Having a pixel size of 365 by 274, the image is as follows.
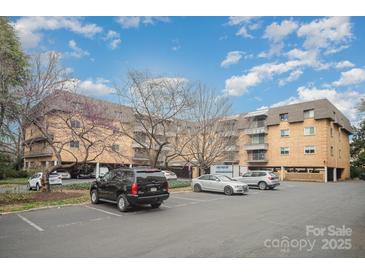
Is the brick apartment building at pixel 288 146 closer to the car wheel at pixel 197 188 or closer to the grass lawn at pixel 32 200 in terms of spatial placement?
the car wheel at pixel 197 188

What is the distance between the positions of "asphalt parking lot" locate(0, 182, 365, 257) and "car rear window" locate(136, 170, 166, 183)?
4.28 feet

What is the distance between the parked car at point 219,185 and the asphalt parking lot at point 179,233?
7201mm

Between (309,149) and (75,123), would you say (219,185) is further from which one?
A: (309,149)

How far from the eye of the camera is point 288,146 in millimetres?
45125

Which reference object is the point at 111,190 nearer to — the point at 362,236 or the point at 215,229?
the point at 215,229

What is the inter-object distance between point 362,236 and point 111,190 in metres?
9.29

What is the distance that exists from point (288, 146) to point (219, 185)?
29270 millimetres

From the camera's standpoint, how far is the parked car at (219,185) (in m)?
18.9

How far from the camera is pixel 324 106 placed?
137 ft

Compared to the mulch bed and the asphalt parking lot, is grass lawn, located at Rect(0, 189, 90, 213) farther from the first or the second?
the asphalt parking lot

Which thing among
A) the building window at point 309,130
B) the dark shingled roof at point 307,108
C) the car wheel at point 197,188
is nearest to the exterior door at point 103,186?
the car wheel at point 197,188

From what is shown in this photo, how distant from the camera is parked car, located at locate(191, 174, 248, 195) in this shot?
745 inches

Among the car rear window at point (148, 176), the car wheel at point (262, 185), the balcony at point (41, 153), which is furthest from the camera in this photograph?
the balcony at point (41, 153)

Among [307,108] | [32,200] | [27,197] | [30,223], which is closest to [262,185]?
[32,200]
